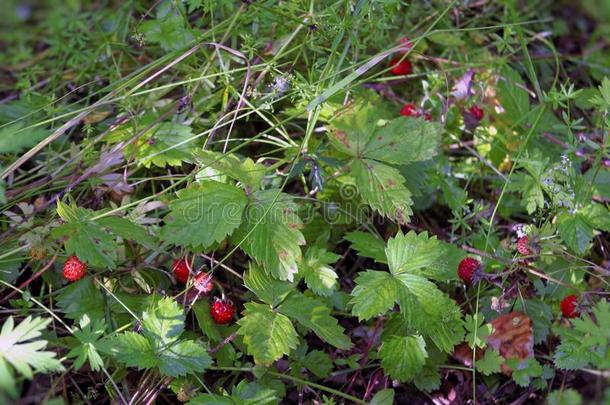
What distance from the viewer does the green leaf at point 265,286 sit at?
2.01 meters

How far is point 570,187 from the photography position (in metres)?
2.19

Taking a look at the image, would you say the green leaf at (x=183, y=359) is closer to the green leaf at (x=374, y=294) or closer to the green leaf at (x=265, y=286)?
the green leaf at (x=265, y=286)

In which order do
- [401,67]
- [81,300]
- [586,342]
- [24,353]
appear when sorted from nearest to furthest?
[24,353]
[586,342]
[81,300]
[401,67]

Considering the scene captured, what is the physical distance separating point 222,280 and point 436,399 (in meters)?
0.80

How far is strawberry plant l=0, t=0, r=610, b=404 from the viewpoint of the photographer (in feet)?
6.41

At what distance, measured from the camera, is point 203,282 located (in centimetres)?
202

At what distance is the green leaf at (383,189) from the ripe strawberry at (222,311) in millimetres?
537

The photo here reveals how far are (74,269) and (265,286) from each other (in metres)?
0.56

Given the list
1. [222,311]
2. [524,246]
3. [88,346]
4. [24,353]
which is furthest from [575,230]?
[24,353]

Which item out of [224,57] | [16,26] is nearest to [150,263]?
[224,57]

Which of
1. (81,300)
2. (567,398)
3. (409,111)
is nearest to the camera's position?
(567,398)

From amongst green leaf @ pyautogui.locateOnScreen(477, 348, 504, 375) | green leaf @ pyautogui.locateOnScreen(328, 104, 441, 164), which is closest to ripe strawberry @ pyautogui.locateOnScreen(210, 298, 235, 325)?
green leaf @ pyautogui.locateOnScreen(328, 104, 441, 164)

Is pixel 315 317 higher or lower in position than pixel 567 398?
lower

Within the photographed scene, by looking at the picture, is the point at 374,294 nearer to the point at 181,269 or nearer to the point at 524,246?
the point at 524,246
